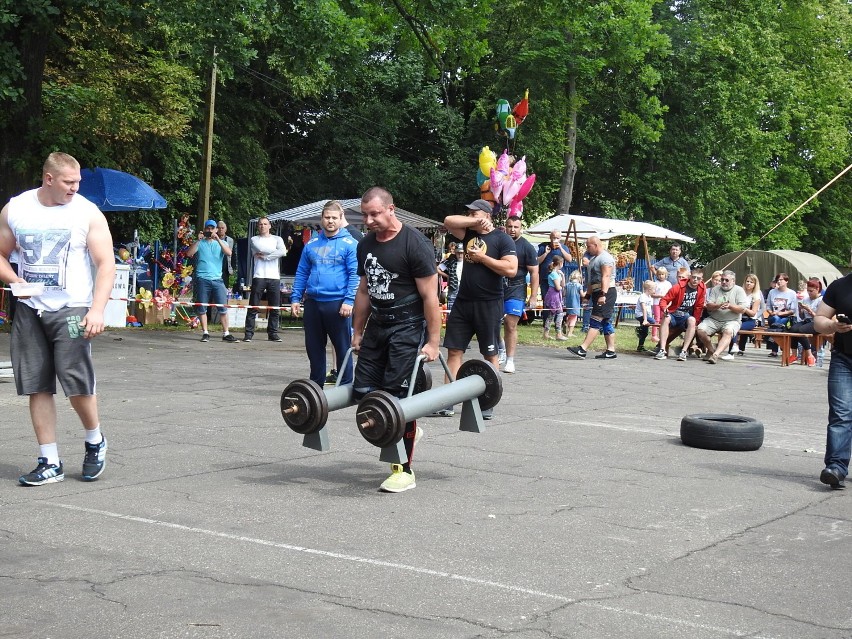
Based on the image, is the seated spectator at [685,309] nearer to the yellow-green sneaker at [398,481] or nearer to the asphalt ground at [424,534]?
the asphalt ground at [424,534]

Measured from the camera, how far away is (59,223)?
6578 millimetres

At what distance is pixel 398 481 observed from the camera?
671cm

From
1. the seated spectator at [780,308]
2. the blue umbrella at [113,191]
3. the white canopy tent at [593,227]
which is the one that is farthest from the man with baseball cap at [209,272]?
the white canopy tent at [593,227]

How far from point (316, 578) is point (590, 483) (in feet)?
9.25

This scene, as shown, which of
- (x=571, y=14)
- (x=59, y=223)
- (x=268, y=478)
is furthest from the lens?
(x=571, y=14)

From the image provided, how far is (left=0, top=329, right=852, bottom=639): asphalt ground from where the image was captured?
14.2 feet

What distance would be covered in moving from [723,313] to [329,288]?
990 centimetres

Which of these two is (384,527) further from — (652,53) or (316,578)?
(652,53)

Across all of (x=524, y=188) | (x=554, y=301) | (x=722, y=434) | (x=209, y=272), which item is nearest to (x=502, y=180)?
(x=524, y=188)

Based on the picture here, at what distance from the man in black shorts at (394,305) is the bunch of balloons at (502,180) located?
1232 cm

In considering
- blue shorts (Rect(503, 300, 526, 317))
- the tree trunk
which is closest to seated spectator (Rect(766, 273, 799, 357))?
blue shorts (Rect(503, 300, 526, 317))

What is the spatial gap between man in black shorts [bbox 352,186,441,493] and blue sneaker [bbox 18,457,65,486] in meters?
1.87

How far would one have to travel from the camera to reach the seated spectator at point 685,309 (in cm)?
1855

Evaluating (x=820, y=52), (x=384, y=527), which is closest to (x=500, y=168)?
(x=384, y=527)
